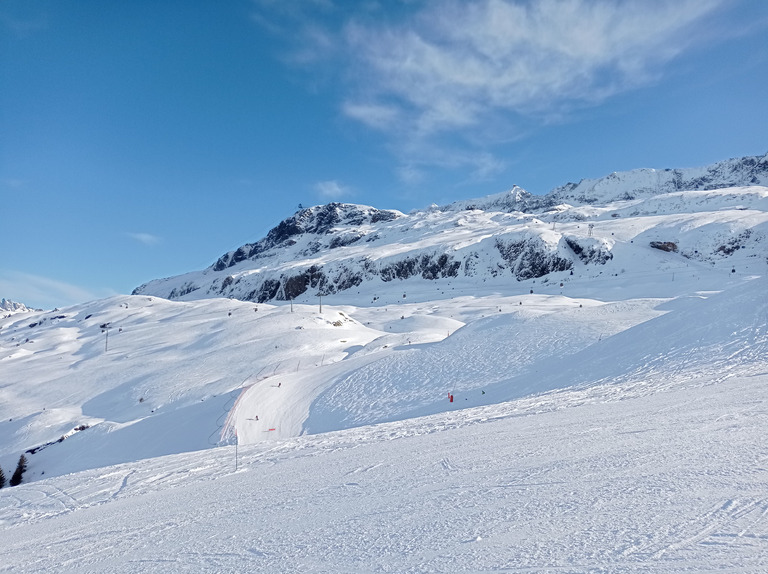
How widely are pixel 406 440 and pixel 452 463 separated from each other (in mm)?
2837

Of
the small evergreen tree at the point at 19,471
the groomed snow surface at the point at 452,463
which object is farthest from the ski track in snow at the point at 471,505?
the small evergreen tree at the point at 19,471

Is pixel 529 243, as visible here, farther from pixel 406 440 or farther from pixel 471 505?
pixel 471 505

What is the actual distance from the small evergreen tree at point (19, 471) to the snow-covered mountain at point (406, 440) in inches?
12.2

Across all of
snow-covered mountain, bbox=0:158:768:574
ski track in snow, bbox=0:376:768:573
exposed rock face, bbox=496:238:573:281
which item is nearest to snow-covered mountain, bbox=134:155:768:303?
exposed rock face, bbox=496:238:573:281

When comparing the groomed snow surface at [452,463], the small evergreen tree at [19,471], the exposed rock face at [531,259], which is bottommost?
the small evergreen tree at [19,471]

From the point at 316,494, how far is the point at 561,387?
37.1ft

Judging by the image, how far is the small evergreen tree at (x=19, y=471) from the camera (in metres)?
19.1

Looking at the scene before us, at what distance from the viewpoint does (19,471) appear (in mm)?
19625

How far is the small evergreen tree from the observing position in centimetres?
1909

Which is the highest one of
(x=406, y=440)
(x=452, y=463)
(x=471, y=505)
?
(x=471, y=505)

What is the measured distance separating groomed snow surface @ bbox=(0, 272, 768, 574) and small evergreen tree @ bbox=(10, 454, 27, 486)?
428 mm

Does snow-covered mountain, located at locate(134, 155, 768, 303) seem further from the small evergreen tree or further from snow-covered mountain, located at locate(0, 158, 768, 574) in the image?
the small evergreen tree

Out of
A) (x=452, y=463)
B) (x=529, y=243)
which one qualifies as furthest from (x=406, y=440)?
(x=529, y=243)

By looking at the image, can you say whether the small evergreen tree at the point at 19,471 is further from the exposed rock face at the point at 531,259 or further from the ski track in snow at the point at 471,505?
the exposed rock face at the point at 531,259
